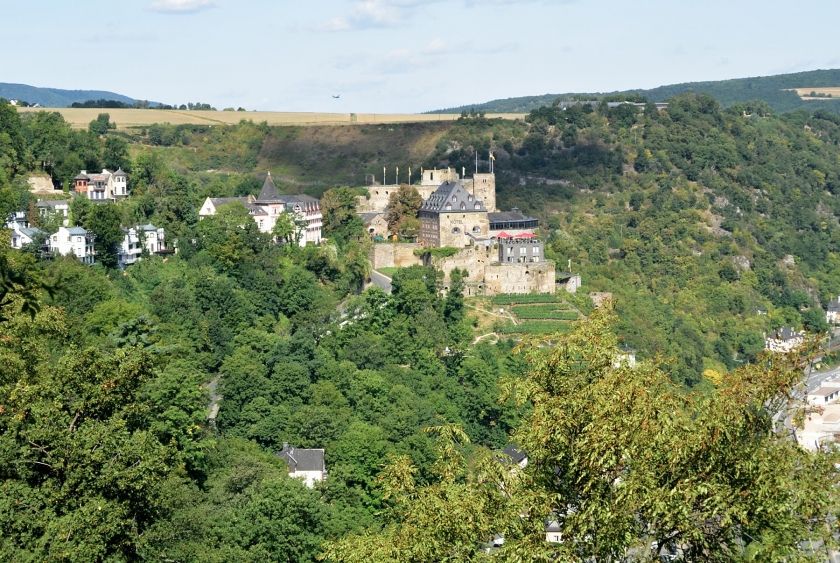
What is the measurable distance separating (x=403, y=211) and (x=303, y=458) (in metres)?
29.9

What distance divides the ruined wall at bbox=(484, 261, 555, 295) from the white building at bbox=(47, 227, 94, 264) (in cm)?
2226

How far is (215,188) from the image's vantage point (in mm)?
81688

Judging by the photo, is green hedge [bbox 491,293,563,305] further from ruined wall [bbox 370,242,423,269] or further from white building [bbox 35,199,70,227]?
white building [bbox 35,199,70,227]

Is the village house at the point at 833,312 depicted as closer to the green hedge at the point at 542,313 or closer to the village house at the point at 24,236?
the green hedge at the point at 542,313

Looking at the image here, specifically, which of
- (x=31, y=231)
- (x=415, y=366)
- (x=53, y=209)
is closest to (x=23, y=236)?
(x=31, y=231)

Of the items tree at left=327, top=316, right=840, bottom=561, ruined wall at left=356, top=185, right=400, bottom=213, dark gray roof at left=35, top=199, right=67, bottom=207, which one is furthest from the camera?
ruined wall at left=356, top=185, right=400, bottom=213

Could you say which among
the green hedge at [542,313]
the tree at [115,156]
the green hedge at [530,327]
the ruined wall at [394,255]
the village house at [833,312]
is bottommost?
the village house at [833,312]

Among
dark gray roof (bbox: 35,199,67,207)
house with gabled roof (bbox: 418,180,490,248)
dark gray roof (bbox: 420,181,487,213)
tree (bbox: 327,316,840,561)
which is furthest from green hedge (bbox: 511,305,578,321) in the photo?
tree (bbox: 327,316,840,561)

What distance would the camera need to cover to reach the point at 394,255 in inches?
2901

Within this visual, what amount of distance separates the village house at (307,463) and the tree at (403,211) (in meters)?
27.6

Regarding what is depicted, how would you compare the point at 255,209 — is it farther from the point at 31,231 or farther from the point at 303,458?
the point at 303,458

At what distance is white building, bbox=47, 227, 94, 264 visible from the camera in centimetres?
6322

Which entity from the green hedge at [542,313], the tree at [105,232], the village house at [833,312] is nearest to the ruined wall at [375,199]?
the green hedge at [542,313]

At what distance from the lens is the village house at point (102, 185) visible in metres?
74.6
